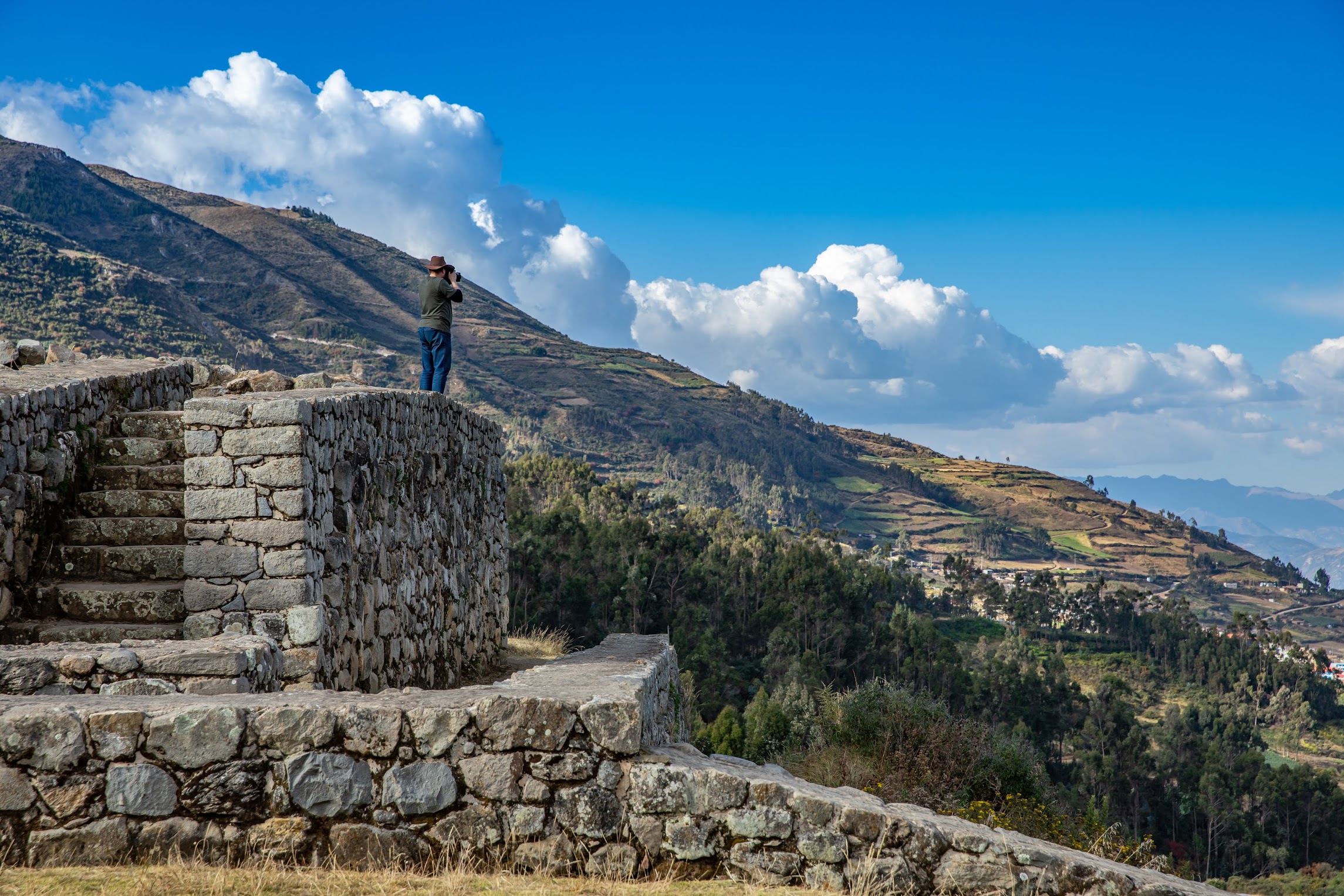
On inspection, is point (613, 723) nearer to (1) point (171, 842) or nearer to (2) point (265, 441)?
(1) point (171, 842)

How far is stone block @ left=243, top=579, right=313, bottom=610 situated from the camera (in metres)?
6.74

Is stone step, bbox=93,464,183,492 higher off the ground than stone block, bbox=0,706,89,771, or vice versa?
stone step, bbox=93,464,183,492

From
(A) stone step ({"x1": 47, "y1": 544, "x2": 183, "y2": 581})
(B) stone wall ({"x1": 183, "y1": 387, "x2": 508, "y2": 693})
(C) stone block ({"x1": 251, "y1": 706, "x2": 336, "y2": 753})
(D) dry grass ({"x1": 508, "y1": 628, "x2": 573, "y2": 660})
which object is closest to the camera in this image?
(C) stone block ({"x1": 251, "y1": 706, "x2": 336, "y2": 753})

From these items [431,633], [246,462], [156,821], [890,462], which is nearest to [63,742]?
[156,821]

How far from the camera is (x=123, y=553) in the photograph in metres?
7.23

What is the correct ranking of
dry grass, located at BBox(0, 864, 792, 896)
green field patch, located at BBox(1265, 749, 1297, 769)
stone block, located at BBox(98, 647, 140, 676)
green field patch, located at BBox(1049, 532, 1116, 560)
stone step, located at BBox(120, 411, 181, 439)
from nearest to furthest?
dry grass, located at BBox(0, 864, 792, 896) < stone block, located at BBox(98, 647, 140, 676) < stone step, located at BBox(120, 411, 181, 439) < green field patch, located at BBox(1265, 749, 1297, 769) < green field patch, located at BBox(1049, 532, 1116, 560)

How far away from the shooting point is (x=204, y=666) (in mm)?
5320

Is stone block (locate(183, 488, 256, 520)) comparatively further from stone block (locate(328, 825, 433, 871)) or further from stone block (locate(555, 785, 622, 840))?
stone block (locate(555, 785, 622, 840))

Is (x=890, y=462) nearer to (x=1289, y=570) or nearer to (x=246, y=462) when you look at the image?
(x=1289, y=570)

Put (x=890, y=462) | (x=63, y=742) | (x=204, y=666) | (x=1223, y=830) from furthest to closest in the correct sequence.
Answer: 1. (x=890, y=462)
2. (x=1223, y=830)
3. (x=204, y=666)
4. (x=63, y=742)

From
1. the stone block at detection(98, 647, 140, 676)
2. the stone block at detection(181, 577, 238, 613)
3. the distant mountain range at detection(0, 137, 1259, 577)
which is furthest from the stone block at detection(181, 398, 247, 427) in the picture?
the distant mountain range at detection(0, 137, 1259, 577)

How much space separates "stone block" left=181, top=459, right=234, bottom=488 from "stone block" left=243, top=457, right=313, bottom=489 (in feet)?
0.37

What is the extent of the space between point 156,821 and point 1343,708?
80865mm

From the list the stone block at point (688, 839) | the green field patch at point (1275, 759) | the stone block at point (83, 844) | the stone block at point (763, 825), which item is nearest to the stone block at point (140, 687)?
the stone block at point (83, 844)
